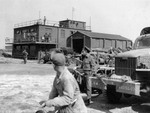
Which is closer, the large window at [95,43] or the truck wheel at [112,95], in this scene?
the truck wheel at [112,95]

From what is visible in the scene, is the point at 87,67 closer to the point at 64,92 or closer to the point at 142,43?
the point at 142,43

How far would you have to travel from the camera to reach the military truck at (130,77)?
724 cm

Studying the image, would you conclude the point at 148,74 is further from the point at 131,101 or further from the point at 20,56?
the point at 20,56

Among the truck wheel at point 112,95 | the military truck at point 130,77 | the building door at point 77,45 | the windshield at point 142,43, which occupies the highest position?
the building door at point 77,45

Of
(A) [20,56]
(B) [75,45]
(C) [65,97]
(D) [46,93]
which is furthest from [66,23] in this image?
(C) [65,97]

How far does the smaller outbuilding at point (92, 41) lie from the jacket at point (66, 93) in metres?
37.4

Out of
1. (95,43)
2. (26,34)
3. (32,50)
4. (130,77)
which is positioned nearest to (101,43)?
(95,43)

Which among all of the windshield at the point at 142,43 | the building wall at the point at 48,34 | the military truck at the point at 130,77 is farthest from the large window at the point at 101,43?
the military truck at the point at 130,77

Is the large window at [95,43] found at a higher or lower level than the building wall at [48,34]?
lower

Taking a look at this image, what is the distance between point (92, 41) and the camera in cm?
4088

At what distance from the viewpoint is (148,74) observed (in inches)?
301

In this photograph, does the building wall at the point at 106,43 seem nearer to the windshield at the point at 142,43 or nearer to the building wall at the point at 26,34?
the building wall at the point at 26,34

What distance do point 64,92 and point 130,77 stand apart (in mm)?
5436

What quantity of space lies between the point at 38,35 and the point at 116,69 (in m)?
Answer: 34.7
